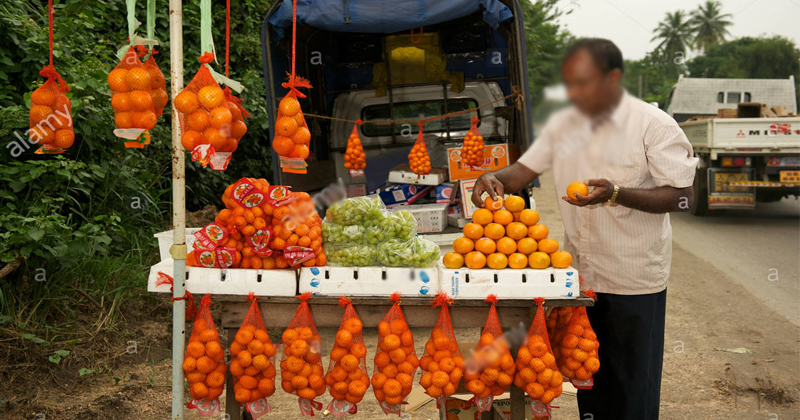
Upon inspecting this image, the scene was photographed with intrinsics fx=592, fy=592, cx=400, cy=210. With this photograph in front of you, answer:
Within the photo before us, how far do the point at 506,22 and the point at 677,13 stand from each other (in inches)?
148

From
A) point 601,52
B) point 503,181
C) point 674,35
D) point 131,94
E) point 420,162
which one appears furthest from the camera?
point 420,162

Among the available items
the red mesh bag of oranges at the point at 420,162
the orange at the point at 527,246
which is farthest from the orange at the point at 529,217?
the red mesh bag of oranges at the point at 420,162

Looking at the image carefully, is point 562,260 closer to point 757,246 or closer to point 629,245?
point 629,245

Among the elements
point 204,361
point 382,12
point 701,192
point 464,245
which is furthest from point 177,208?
point 701,192

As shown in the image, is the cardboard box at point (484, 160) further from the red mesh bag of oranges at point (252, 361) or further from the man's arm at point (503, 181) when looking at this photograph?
the red mesh bag of oranges at point (252, 361)

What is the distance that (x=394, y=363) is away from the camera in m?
2.85

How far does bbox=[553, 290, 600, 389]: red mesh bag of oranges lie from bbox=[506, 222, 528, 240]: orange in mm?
425

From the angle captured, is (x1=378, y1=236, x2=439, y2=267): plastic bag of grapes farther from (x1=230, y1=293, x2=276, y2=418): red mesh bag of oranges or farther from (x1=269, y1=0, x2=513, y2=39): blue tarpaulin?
(x1=269, y1=0, x2=513, y2=39): blue tarpaulin

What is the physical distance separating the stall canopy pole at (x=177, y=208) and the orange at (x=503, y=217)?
1.48 meters

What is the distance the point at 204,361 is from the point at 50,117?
1359 mm

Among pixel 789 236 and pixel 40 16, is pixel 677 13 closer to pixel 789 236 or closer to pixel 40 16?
pixel 40 16

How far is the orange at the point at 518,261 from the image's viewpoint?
2803 mm

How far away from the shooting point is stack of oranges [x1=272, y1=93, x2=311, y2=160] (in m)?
2.86

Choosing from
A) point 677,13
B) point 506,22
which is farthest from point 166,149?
point 677,13
